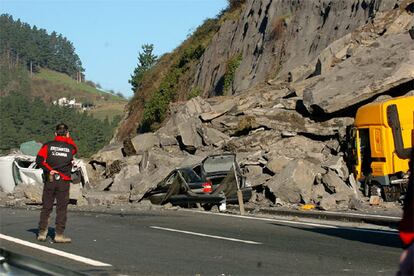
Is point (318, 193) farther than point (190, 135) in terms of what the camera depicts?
No

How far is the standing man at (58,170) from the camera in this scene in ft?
35.6

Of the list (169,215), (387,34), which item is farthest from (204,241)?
(387,34)

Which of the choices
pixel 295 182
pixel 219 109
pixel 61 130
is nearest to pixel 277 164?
pixel 295 182

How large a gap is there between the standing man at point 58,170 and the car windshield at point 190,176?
30.1 feet

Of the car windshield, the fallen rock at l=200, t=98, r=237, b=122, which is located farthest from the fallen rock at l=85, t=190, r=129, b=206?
the fallen rock at l=200, t=98, r=237, b=122

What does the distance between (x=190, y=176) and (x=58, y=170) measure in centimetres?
963

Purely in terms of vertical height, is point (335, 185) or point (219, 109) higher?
point (219, 109)

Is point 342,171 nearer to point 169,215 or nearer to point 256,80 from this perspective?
→ point 169,215

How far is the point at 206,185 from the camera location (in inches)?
778

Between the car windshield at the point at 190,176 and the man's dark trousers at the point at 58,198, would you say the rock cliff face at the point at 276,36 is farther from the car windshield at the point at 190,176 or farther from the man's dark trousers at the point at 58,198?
the man's dark trousers at the point at 58,198

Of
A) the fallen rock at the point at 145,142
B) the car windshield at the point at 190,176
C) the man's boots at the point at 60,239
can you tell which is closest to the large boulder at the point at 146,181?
the car windshield at the point at 190,176

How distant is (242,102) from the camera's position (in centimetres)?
3023

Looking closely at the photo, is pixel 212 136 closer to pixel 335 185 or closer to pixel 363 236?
pixel 335 185

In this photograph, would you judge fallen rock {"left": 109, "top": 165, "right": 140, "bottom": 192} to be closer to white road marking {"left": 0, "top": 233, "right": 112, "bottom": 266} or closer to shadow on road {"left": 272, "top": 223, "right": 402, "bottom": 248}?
shadow on road {"left": 272, "top": 223, "right": 402, "bottom": 248}
